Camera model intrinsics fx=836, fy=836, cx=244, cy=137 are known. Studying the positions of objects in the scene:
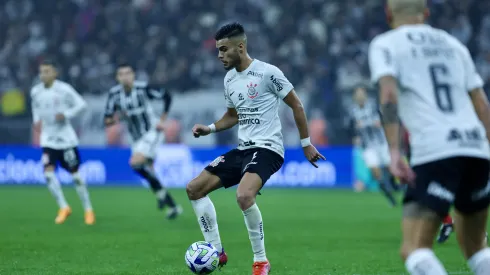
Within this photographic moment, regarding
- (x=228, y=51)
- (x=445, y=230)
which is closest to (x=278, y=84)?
(x=228, y=51)

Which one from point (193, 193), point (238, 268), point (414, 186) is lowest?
point (238, 268)

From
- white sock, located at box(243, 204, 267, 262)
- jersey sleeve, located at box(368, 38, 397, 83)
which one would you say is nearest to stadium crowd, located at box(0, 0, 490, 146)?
white sock, located at box(243, 204, 267, 262)

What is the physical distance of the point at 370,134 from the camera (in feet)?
63.0

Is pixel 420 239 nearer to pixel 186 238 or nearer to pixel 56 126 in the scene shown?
pixel 186 238

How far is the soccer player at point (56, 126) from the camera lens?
46.3ft

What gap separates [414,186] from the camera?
4.82 metres

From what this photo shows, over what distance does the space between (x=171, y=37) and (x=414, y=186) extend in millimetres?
21838

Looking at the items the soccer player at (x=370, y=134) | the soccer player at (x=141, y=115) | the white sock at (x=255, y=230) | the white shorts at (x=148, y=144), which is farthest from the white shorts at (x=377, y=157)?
the white sock at (x=255, y=230)

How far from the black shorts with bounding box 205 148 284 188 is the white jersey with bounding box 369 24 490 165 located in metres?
2.91

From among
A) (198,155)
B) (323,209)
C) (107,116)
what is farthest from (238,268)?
(198,155)

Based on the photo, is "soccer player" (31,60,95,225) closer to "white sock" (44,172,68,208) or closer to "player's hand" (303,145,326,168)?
"white sock" (44,172,68,208)

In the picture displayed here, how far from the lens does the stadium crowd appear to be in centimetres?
2391

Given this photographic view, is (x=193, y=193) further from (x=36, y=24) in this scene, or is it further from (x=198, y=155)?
(x=36, y=24)

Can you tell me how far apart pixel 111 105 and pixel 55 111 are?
3.18 feet
